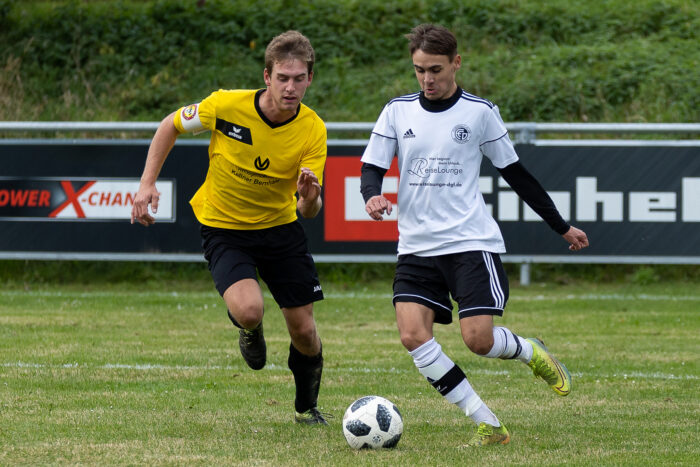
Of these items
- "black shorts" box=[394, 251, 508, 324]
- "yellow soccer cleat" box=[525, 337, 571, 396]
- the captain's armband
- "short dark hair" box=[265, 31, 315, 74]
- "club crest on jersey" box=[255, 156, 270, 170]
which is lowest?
"yellow soccer cleat" box=[525, 337, 571, 396]

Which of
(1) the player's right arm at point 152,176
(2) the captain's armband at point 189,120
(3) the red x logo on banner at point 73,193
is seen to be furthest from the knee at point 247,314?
(3) the red x logo on banner at point 73,193

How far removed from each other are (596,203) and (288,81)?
6906 mm

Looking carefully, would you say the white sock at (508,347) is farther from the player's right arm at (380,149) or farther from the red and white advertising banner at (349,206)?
the red and white advertising banner at (349,206)

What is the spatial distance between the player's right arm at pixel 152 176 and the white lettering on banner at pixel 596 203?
19.6ft

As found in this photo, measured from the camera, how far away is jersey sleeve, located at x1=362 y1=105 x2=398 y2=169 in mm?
5641

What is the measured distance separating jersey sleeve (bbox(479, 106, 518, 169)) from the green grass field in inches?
56.5

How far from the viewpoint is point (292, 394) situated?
272 inches

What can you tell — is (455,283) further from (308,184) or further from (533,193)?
(308,184)

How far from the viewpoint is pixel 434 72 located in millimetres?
5441

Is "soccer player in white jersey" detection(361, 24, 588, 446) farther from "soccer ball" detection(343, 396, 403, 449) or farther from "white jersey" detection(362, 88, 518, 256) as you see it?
"soccer ball" detection(343, 396, 403, 449)

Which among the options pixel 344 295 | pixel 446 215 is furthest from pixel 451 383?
pixel 344 295

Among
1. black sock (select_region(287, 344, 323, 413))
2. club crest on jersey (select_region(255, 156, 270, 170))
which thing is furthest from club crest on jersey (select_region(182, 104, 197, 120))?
black sock (select_region(287, 344, 323, 413))

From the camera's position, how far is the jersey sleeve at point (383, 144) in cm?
564

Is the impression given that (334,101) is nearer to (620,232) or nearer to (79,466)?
(620,232)
